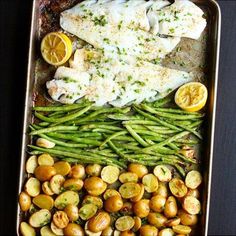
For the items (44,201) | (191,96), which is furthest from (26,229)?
(191,96)

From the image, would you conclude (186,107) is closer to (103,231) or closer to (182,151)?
(182,151)

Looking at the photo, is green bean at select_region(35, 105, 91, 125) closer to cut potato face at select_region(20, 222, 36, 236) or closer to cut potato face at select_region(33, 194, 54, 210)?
cut potato face at select_region(33, 194, 54, 210)

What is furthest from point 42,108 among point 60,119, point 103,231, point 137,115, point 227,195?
point 227,195

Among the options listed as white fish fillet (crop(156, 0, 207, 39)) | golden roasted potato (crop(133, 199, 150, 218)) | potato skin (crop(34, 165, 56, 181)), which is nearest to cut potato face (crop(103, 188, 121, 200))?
golden roasted potato (crop(133, 199, 150, 218))

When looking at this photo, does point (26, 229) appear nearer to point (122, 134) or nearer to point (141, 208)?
point (141, 208)

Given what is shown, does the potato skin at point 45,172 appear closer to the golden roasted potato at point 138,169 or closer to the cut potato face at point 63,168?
the cut potato face at point 63,168
